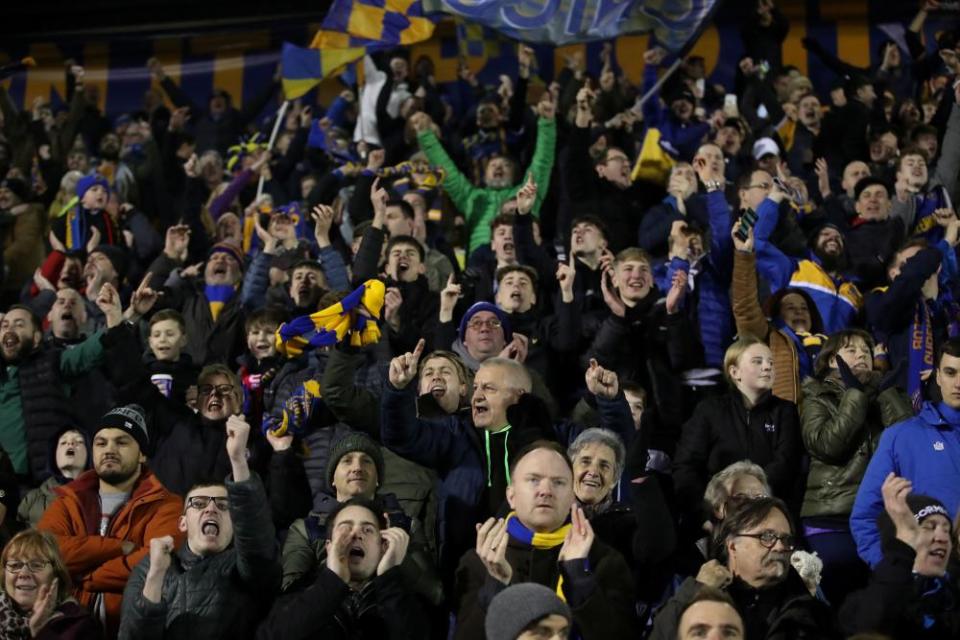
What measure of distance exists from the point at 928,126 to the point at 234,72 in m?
→ 8.88

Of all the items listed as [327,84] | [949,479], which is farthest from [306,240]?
[327,84]

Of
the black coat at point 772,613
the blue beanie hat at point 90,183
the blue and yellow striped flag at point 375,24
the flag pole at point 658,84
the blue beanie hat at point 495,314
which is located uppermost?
the blue and yellow striped flag at point 375,24

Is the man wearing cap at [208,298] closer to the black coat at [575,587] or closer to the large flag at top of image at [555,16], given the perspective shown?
the large flag at top of image at [555,16]

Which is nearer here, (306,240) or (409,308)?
(409,308)

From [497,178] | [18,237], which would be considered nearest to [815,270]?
[497,178]

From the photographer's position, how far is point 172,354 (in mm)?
9117

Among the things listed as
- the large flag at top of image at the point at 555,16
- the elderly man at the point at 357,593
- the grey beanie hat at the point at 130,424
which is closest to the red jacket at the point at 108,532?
the grey beanie hat at the point at 130,424

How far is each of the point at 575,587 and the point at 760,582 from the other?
75 cm

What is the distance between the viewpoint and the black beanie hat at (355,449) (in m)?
7.07

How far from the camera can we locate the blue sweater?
684cm

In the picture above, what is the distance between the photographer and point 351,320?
25.4ft

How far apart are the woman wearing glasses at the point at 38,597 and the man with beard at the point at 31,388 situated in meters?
2.64

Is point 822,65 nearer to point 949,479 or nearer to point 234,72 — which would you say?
point 234,72

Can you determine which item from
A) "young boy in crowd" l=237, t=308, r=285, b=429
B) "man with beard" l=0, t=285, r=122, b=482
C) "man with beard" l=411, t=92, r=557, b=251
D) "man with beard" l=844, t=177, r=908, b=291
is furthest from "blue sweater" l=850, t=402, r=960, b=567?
"man with beard" l=411, t=92, r=557, b=251
